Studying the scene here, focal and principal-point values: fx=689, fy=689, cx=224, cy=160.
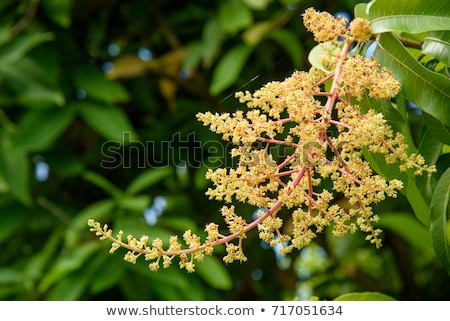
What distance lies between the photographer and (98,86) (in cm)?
255

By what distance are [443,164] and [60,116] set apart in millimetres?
1690

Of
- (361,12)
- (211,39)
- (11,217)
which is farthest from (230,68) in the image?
(361,12)

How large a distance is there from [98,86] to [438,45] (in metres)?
1.71

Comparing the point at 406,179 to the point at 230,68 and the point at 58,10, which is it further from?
the point at 58,10

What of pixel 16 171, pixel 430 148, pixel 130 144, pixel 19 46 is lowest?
pixel 430 148

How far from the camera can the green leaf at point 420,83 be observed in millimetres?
969

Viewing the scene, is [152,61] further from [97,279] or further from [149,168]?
[97,279]

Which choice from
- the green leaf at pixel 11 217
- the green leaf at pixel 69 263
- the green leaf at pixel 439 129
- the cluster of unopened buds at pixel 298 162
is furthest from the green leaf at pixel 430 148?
the green leaf at pixel 11 217

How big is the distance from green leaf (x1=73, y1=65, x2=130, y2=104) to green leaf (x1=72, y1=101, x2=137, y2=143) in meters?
0.04

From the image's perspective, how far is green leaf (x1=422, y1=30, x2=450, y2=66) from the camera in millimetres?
1001

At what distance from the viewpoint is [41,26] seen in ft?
8.27

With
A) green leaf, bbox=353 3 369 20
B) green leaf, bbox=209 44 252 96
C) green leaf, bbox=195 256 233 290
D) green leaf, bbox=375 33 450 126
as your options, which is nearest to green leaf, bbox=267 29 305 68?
green leaf, bbox=209 44 252 96

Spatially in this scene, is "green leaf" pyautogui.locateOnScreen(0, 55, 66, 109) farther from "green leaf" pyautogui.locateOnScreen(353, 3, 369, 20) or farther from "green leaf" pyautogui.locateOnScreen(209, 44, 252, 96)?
"green leaf" pyautogui.locateOnScreen(353, 3, 369, 20)

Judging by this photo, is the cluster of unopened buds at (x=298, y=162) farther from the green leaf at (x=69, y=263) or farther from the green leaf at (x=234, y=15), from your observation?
the green leaf at (x=234, y=15)
